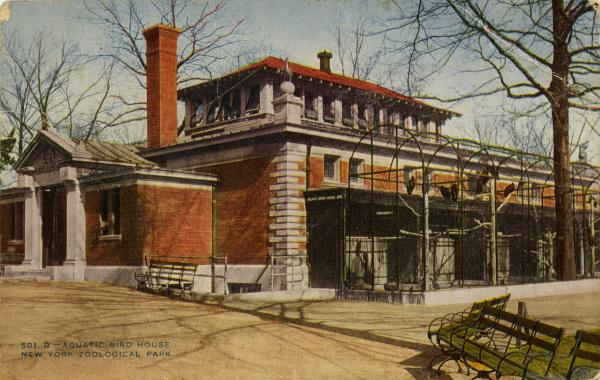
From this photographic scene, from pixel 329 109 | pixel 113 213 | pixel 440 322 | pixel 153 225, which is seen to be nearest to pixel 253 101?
pixel 329 109

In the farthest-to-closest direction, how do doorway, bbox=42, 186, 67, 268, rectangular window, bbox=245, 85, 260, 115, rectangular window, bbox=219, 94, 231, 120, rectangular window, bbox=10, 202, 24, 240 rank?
rectangular window, bbox=10, 202, 24, 240 → rectangular window, bbox=219, 94, 231, 120 → doorway, bbox=42, 186, 67, 268 → rectangular window, bbox=245, 85, 260, 115

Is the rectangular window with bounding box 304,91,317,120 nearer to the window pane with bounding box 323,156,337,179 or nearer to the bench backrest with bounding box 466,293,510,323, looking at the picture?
the window pane with bounding box 323,156,337,179

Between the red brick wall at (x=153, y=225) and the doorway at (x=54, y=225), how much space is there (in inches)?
110

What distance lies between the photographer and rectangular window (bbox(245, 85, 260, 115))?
21734mm

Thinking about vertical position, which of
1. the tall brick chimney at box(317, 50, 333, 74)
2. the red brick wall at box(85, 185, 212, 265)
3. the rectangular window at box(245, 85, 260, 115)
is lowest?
the red brick wall at box(85, 185, 212, 265)

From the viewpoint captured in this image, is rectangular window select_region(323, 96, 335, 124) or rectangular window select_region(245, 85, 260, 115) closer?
rectangular window select_region(245, 85, 260, 115)

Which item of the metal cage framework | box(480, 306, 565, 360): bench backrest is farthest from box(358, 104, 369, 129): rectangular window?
box(480, 306, 565, 360): bench backrest

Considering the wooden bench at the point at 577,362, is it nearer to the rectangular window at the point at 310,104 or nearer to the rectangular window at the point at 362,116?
the rectangular window at the point at 310,104

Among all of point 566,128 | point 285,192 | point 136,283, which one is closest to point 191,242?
point 136,283

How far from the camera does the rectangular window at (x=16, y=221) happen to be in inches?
953

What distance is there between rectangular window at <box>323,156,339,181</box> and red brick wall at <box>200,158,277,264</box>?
8.03 feet

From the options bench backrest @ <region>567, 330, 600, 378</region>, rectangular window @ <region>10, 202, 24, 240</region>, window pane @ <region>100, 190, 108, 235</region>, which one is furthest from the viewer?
rectangular window @ <region>10, 202, 24, 240</region>

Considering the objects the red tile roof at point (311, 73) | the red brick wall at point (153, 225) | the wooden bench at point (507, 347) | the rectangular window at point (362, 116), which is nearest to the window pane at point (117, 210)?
the red brick wall at point (153, 225)

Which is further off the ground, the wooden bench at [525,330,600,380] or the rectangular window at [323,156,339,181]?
the rectangular window at [323,156,339,181]
